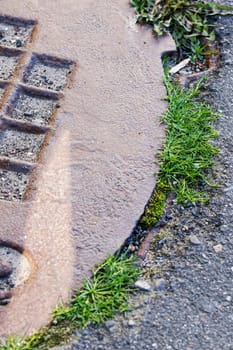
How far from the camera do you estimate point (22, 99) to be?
8.48 feet

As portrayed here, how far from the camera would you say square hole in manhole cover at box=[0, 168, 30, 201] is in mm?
2303

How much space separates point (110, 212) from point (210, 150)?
43cm

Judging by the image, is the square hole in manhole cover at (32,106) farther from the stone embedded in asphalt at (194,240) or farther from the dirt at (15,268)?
the stone embedded in asphalt at (194,240)

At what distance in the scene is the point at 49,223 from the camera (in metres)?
2.22

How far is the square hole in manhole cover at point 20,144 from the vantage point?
95.0 inches

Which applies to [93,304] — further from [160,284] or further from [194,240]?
[194,240]

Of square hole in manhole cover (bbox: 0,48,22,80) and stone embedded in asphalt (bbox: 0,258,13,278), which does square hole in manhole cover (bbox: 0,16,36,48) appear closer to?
square hole in manhole cover (bbox: 0,48,22,80)

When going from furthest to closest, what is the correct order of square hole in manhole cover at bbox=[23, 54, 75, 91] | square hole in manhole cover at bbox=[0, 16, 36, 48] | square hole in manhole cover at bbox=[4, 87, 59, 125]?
1. square hole in manhole cover at bbox=[0, 16, 36, 48]
2. square hole in manhole cover at bbox=[23, 54, 75, 91]
3. square hole in manhole cover at bbox=[4, 87, 59, 125]

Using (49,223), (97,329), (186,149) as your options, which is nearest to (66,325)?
(97,329)

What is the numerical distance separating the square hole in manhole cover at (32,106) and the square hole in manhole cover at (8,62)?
0.09 metres

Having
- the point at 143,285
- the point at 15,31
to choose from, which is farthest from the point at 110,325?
the point at 15,31

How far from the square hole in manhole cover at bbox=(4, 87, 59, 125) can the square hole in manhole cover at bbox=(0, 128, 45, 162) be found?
0.19 feet

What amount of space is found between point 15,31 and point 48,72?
25 cm

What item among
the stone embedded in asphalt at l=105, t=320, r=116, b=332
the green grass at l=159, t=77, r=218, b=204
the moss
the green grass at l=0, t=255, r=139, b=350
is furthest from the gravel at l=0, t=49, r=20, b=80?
the stone embedded in asphalt at l=105, t=320, r=116, b=332
